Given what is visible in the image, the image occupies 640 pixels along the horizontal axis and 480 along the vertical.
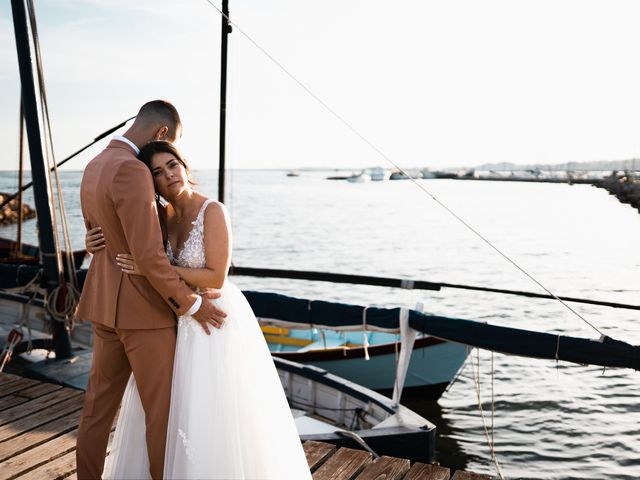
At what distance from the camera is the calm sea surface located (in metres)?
10.9

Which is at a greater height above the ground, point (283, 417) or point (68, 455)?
point (283, 417)

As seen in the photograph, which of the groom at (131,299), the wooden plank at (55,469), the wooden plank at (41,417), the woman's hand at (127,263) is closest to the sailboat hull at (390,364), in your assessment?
the wooden plank at (41,417)

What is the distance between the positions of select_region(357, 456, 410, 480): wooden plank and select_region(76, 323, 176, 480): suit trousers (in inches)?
62.8

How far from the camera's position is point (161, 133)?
120 inches

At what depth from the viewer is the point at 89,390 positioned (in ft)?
10.3

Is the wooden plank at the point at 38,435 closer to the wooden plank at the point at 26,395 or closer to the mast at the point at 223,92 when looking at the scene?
the wooden plank at the point at 26,395

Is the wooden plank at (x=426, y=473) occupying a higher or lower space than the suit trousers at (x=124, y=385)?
lower

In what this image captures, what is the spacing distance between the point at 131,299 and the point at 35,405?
2.97m

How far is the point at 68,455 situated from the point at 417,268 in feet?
94.3

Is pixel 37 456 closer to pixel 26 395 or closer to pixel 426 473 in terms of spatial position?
pixel 26 395

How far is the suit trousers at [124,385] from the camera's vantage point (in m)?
2.98

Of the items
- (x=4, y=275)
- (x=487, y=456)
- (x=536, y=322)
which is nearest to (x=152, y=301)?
(x=4, y=275)

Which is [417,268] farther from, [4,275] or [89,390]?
[89,390]

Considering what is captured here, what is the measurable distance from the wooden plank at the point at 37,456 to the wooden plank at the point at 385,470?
2199 mm
